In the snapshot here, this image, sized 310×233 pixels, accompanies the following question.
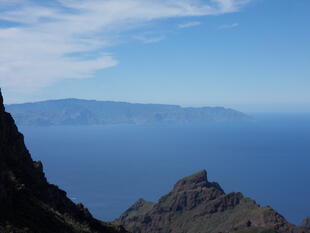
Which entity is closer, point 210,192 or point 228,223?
point 228,223

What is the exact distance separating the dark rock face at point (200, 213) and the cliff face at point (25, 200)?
2738 inches

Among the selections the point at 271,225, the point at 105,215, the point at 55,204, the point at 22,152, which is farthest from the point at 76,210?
the point at 105,215

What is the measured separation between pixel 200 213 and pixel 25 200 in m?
101

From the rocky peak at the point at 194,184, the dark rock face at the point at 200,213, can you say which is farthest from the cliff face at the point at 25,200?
the rocky peak at the point at 194,184

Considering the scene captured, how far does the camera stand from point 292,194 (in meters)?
180

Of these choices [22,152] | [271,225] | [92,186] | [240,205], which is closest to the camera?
[22,152]

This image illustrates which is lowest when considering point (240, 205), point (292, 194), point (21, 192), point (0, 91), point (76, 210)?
point (292, 194)

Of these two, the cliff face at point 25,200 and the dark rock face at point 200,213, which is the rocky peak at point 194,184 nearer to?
the dark rock face at point 200,213

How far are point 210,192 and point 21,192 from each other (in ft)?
364

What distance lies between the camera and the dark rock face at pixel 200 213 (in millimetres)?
95375

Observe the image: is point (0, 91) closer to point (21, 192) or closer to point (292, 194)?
point (21, 192)

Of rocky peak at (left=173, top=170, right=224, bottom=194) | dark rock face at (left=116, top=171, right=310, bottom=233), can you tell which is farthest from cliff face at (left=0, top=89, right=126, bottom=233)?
rocky peak at (left=173, top=170, right=224, bottom=194)

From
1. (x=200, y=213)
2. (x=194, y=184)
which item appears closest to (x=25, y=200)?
(x=200, y=213)

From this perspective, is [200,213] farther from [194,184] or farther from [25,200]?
[25,200]
